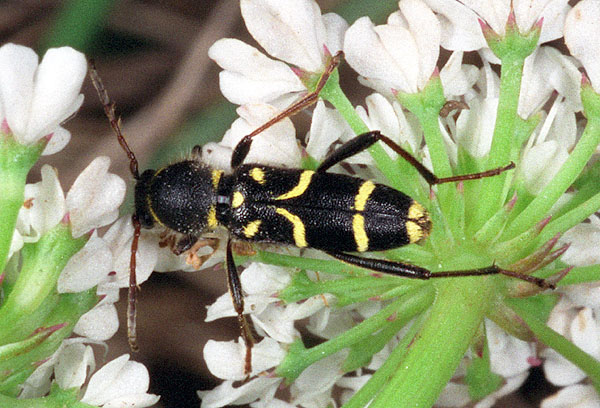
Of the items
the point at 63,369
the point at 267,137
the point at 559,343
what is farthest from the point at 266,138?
the point at 559,343

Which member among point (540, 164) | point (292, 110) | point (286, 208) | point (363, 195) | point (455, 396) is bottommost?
point (455, 396)

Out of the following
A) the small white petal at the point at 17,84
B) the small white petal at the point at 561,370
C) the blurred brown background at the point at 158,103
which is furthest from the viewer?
the blurred brown background at the point at 158,103

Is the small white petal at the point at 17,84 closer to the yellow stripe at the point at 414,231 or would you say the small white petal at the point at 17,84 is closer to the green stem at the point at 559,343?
the yellow stripe at the point at 414,231

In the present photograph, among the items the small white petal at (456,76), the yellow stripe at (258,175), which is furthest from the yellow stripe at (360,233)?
the small white petal at (456,76)

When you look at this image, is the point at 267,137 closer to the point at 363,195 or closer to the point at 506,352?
the point at 363,195

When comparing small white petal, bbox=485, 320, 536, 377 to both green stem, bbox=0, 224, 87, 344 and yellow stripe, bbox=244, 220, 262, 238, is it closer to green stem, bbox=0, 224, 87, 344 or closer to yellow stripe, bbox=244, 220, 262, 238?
yellow stripe, bbox=244, 220, 262, 238

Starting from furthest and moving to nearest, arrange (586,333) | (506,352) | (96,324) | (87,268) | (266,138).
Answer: (506,352), (586,333), (266,138), (96,324), (87,268)

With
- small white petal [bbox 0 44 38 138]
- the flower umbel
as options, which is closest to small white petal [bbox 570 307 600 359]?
the flower umbel
